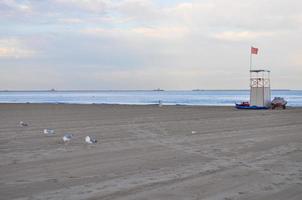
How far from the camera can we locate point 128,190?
24.9 ft

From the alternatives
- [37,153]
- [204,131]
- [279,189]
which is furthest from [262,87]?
[279,189]

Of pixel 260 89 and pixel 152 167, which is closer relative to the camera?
pixel 152 167

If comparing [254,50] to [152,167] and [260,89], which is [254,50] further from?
[152,167]

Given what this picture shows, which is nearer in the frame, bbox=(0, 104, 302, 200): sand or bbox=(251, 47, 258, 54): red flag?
bbox=(0, 104, 302, 200): sand

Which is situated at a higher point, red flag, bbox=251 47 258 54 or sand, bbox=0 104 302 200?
red flag, bbox=251 47 258 54

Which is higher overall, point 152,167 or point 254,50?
point 254,50

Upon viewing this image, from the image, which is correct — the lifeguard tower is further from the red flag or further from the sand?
the sand

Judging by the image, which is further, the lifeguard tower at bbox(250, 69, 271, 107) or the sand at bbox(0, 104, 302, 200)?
the lifeguard tower at bbox(250, 69, 271, 107)

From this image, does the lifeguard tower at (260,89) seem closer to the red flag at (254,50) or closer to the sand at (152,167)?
the red flag at (254,50)

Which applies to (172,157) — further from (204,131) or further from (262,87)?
(262,87)

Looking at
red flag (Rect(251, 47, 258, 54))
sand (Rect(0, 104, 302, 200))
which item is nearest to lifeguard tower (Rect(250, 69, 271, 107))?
red flag (Rect(251, 47, 258, 54))

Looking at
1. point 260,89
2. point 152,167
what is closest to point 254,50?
point 260,89

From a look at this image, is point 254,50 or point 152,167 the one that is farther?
point 254,50

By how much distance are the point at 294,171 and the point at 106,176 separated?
3.59 meters
